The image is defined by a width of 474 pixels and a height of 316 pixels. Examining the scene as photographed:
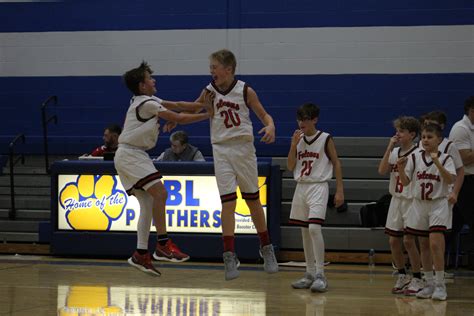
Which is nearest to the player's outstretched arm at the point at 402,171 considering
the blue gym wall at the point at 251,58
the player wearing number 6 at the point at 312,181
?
the player wearing number 6 at the point at 312,181

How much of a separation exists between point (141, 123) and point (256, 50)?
6.47 metres

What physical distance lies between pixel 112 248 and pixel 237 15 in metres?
4.28

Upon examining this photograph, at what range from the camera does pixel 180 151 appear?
11.5m

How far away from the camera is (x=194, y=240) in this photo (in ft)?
36.2

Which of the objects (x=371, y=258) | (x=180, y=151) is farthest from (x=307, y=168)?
(x=180, y=151)

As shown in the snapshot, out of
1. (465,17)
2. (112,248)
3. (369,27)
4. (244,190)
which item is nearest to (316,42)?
(369,27)

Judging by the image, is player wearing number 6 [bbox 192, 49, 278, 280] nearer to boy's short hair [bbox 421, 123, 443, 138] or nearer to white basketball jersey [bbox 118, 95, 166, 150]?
A: white basketball jersey [bbox 118, 95, 166, 150]

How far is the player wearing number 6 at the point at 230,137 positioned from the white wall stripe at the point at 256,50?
646 centimetres

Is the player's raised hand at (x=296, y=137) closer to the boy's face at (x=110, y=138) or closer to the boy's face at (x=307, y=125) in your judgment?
the boy's face at (x=307, y=125)

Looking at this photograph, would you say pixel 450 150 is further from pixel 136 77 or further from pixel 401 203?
pixel 136 77

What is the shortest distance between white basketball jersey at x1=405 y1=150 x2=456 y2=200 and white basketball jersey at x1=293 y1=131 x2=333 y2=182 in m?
0.84

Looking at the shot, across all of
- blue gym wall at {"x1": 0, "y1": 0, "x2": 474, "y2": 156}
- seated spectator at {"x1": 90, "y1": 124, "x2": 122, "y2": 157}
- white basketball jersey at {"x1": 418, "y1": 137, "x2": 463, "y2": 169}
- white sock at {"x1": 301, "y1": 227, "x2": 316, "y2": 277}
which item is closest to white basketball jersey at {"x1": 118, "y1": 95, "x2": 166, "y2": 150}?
white sock at {"x1": 301, "y1": 227, "x2": 316, "y2": 277}

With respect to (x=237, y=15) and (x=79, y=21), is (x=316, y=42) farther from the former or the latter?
(x=79, y=21)

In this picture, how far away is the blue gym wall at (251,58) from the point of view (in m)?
12.9
